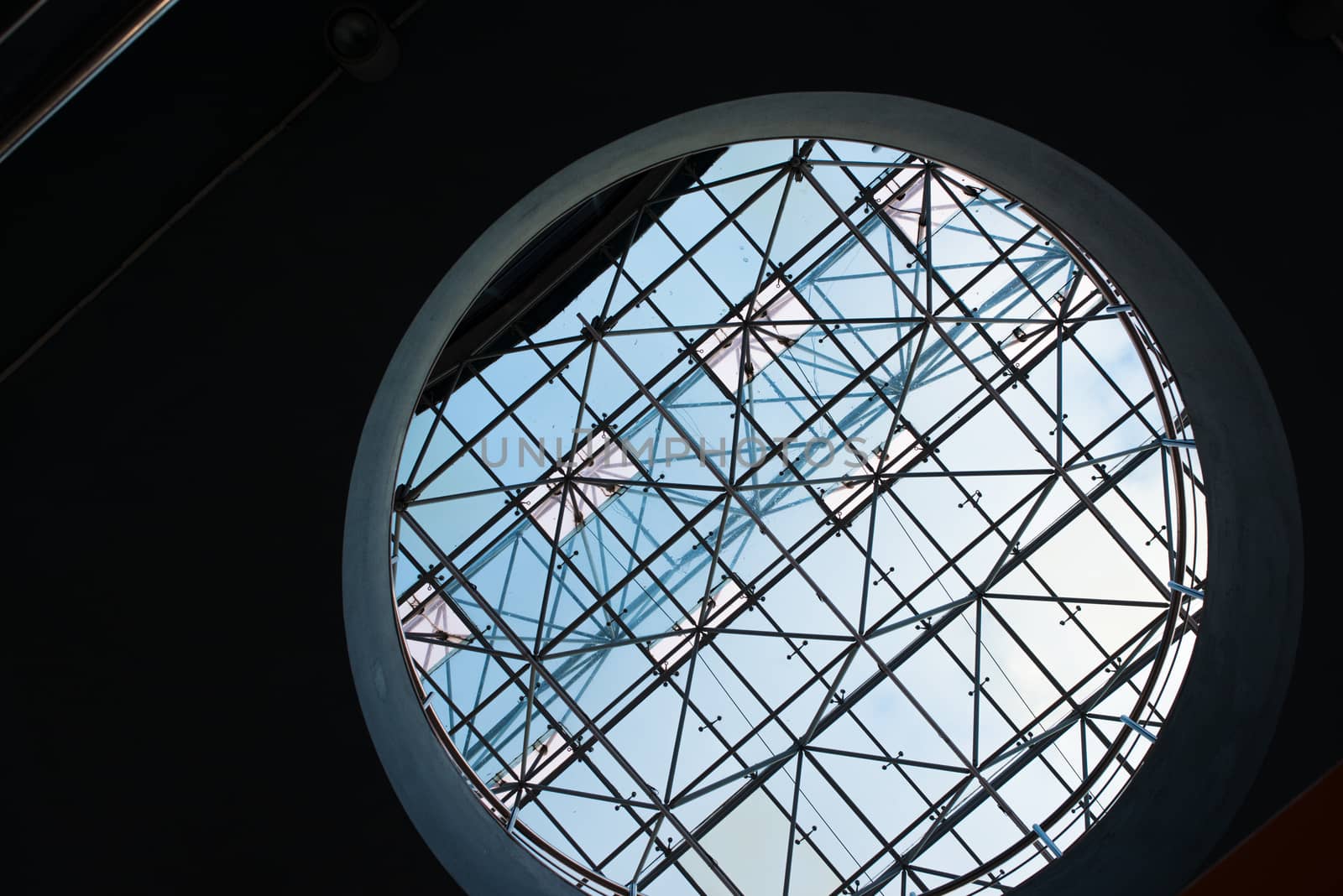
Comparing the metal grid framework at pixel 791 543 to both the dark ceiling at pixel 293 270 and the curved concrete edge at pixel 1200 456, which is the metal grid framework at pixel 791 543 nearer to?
the curved concrete edge at pixel 1200 456

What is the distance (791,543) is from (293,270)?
12.7 metres

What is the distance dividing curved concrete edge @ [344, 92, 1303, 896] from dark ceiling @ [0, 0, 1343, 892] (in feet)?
0.58

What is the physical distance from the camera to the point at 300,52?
5.48 meters

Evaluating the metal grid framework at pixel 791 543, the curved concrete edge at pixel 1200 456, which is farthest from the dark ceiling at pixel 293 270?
the metal grid framework at pixel 791 543

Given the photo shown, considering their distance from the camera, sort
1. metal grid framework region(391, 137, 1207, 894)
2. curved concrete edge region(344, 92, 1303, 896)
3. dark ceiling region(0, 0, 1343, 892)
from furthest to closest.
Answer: metal grid framework region(391, 137, 1207, 894)
curved concrete edge region(344, 92, 1303, 896)
dark ceiling region(0, 0, 1343, 892)

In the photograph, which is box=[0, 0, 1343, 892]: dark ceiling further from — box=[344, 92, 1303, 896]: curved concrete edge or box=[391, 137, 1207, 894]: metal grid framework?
box=[391, 137, 1207, 894]: metal grid framework

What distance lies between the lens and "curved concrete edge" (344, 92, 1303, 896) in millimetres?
6438

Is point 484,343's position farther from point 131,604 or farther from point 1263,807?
point 1263,807

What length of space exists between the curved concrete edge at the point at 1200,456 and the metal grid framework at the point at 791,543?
8.79 metres

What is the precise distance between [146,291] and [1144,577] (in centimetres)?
1609

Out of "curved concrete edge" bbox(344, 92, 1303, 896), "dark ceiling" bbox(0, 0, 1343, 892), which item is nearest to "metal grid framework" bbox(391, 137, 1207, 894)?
"curved concrete edge" bbox(344, 92, 1303, 896)

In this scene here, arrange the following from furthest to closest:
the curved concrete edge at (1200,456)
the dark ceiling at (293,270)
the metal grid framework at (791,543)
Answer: the metal grid framework at (791,543) → the curved concrete edge at (1200,456) → the dark ceiling at (293,270)

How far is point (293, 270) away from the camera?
237 inches

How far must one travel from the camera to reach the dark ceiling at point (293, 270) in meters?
5.57
